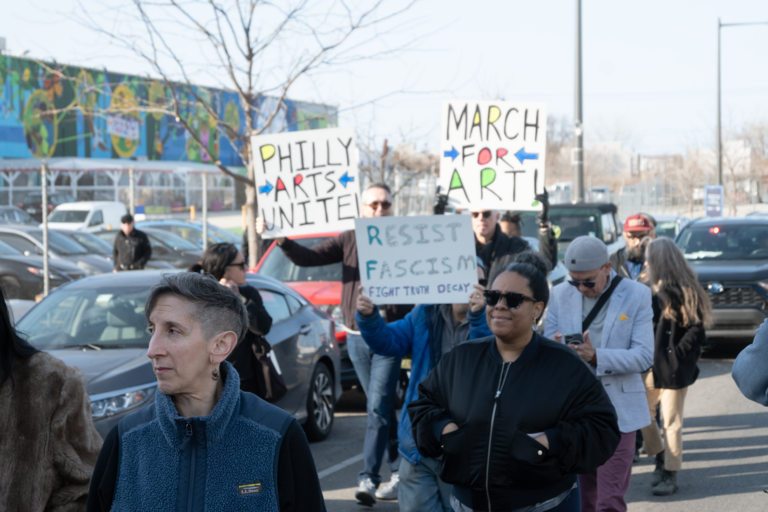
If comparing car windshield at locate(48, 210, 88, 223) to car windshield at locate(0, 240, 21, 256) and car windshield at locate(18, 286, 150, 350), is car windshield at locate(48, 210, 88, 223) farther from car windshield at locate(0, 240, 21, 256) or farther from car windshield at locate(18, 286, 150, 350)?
car windshield at locate(18, 286, 150, 350)

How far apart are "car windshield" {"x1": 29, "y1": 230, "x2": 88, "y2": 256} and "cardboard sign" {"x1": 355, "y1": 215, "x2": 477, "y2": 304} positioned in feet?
46.9

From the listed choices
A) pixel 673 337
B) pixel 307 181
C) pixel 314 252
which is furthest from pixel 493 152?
pixel 673 337

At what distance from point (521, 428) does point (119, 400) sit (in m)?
3.29

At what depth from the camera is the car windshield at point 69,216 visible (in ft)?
89.7

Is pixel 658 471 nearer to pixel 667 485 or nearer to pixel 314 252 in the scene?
pixel 667 485

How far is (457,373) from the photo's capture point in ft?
10.9

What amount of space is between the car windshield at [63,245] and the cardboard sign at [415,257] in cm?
1428

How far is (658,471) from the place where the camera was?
651 centimetres

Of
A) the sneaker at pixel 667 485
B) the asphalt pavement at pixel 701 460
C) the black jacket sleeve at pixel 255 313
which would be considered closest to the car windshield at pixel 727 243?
the asphalt pavement at pixel 701 460

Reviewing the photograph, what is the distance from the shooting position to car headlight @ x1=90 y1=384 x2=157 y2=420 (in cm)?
538

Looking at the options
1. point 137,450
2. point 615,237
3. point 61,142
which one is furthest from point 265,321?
point 61,142

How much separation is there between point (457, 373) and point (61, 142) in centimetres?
4500

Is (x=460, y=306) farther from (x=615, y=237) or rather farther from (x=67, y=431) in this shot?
(x=615, y=237)

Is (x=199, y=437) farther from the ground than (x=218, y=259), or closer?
closer
